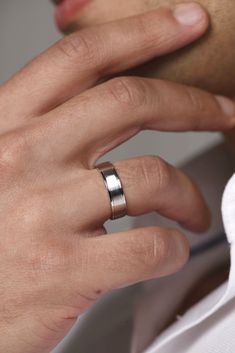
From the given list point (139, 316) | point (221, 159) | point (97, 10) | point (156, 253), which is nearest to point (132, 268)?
point (156, 253)

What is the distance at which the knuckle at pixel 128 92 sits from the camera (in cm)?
70

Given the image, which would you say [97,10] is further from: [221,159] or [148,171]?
[221,159]

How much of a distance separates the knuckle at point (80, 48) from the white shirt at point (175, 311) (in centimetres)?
30

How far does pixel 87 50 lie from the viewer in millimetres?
721

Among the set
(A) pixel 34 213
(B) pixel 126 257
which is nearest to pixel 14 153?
(A) pixel 34 213

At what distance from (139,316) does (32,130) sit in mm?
366

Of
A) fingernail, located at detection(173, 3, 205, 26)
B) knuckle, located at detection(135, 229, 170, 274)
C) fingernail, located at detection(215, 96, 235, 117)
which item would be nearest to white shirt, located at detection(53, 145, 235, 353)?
knuckle, located at detection(135, 229, 170, 274)

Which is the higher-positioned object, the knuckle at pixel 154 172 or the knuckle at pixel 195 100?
the knuckle at pixel 195 100

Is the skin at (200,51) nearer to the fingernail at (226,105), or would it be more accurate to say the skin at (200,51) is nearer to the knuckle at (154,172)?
the fingernail at (226,105)

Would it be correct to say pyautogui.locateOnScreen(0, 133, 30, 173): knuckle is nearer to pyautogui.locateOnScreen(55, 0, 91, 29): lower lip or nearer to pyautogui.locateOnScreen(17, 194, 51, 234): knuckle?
pyautogui.locateOnScreen(17, 194, 51, 234): knuckle

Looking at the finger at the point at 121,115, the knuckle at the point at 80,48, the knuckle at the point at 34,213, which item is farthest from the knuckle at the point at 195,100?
the knuckle at the point at 34,213

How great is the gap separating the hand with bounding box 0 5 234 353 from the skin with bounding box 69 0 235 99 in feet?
0.07

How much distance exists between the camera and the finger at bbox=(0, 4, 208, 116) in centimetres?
72

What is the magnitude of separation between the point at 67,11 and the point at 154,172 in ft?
0.95
